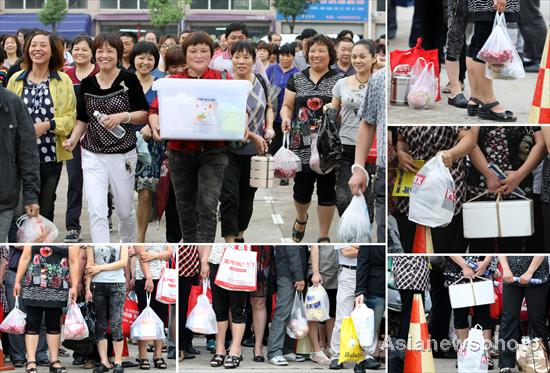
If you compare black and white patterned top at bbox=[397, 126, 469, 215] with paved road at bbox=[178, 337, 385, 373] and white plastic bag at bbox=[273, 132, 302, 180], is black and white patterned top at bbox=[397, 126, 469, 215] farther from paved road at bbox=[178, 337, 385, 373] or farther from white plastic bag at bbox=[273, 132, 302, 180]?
white plastic bag at bbox=[273, 132, 302, 180]

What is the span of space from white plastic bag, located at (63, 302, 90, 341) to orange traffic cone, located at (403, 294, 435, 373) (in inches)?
67.0

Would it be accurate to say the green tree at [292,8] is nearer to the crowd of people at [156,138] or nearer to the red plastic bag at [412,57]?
the crowd of people at [156,138]

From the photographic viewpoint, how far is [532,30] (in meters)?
6.56

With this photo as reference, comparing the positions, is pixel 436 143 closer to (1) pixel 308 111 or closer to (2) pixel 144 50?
(1) pixel 308 111

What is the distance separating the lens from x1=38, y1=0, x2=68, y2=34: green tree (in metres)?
9.68

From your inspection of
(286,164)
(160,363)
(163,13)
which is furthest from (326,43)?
(163,13)

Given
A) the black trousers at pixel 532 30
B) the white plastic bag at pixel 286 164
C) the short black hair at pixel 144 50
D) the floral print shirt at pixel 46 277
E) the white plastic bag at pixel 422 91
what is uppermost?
the black trousers at pixel 532 30

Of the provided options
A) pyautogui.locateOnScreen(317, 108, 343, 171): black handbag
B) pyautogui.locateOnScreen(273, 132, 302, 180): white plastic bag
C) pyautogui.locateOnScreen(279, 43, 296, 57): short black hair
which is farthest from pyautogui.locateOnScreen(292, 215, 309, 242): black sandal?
pyautogui.locateOnScreen(279, 43, 296, 57): short black hair

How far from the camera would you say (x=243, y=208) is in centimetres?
613

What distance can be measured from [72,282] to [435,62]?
2.49m

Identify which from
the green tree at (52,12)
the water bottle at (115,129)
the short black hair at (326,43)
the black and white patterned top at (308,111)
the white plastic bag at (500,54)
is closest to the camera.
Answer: the white plastic bag at (500,54)

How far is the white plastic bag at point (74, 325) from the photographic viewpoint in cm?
510

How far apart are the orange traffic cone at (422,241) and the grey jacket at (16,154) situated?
2.12 meters

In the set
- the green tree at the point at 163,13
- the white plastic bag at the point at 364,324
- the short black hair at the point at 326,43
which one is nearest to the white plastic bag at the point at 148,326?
the white plastic bag at the point at 364,324
